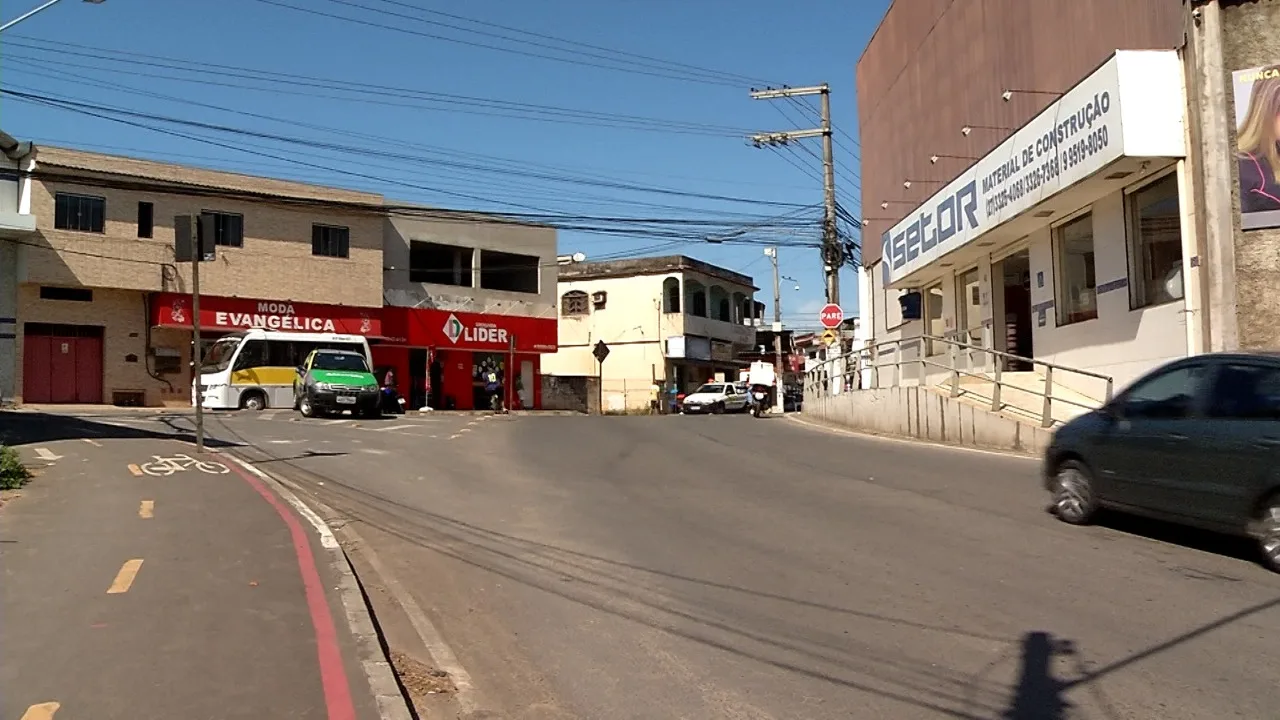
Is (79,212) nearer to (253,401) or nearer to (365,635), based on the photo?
(253,401)

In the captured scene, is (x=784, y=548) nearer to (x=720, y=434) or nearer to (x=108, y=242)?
(x=720, y=434)

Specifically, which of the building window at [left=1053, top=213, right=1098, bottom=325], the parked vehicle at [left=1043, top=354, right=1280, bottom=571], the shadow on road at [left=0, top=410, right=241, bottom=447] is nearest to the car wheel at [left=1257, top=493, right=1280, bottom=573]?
the parked vehicle at [left=1043, top=354, right=1280, bottom=571]

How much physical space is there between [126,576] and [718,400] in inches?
1492

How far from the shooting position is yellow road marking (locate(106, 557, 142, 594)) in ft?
24.7

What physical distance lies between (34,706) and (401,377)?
37.9 metres

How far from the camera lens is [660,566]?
28.6ft

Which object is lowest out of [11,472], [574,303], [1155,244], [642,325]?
[11,472]

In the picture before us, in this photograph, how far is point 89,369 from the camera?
33969 millimetres

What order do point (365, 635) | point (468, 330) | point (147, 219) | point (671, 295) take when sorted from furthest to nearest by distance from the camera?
point (671, 295), point (468, 330), point (147, 219), point (365, 635)

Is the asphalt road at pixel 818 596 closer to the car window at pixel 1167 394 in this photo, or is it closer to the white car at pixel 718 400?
the car window at pixel 1167 394

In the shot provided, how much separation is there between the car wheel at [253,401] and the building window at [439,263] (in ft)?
42.3

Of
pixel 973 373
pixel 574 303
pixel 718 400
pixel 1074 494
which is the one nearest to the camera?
pixel 1074 494

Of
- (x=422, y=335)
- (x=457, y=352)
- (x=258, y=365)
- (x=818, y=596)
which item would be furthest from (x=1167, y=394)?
(x=457, y=352)

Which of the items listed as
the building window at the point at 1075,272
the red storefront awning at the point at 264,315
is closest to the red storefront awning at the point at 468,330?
the red storefront awning at the point at 264,315
